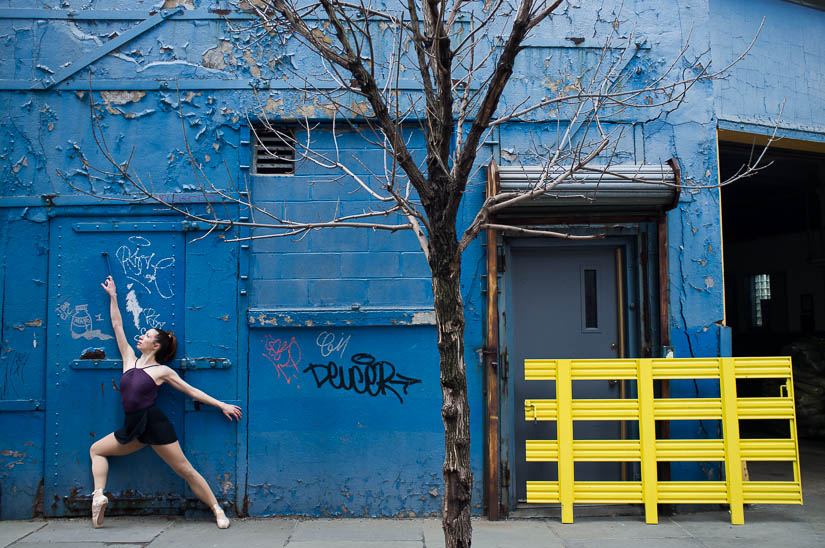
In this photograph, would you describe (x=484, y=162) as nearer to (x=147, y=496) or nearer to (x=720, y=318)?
(x=720, y=318)

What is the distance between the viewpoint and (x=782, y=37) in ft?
22.8

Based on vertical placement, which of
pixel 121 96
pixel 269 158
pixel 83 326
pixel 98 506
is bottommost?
pixel 98 506

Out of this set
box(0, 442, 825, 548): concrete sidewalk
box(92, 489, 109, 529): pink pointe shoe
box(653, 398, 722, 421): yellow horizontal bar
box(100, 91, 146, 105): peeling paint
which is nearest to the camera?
box(0, 442, 825, 548): concrete sidewalk

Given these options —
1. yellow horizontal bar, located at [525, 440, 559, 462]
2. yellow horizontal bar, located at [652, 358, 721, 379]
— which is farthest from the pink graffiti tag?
yellow horizontal bar, located at [652, 358, 721, 379]

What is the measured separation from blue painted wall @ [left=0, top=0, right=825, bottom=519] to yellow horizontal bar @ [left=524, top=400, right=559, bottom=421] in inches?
20.7

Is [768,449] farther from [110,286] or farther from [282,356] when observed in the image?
[110,286]

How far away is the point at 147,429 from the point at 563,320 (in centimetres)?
393

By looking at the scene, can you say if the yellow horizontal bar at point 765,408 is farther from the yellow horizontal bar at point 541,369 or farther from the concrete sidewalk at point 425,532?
the yellow horizontal bar at point 541,369

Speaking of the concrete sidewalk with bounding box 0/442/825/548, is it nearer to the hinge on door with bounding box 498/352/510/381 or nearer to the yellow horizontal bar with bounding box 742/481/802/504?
the yellow horizontal bar with bounding box 742/481/802/504

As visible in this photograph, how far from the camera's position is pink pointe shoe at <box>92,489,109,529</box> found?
18.1 ft

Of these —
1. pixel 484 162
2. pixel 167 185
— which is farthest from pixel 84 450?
pixel 484 162

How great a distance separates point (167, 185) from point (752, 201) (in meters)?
12.1

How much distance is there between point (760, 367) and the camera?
5656 mm

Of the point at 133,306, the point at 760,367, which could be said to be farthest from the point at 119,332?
the point at 760,367
